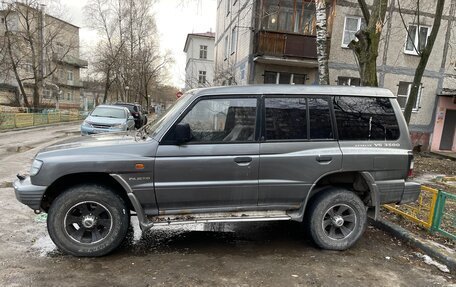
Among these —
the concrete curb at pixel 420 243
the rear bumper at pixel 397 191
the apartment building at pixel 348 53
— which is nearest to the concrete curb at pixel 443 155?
the apartment building at pixel 348 53

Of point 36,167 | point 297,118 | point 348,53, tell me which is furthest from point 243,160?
point 348,53

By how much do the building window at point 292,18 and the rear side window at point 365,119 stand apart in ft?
37.9

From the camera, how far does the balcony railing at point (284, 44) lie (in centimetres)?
1449

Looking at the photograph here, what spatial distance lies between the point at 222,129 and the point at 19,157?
905 centimetres

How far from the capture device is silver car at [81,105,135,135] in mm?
13117

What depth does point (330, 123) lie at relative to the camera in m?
4.26

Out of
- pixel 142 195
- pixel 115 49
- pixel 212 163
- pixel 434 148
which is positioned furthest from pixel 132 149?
pixel 115 49

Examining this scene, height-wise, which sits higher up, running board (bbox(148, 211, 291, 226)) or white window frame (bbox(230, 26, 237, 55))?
white window frame (bbox(230, 26, 237, 55))

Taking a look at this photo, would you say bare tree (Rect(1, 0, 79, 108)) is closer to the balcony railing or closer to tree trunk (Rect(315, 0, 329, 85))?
the balcony railing

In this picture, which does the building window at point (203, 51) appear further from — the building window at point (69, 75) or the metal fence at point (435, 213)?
the metal fence at point (435, 213)

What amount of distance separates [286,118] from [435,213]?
Answer: 8.98 ft

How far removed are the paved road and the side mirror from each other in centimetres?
141

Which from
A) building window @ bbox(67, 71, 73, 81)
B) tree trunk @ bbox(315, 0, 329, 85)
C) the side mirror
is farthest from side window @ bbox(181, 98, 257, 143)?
building window @ bbox(67, 71, 73, 81)

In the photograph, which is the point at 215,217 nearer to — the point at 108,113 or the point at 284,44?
the point at 284,44
